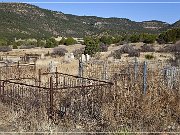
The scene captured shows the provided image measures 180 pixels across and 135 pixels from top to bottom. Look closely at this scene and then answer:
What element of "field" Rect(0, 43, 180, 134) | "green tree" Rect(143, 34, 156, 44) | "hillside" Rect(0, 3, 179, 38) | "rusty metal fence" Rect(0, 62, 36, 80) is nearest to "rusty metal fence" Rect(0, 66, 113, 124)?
"field" Rect(0, 43, 180, 134)

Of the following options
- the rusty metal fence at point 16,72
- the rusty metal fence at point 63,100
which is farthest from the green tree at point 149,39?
the rusty metal fence at point 63,100

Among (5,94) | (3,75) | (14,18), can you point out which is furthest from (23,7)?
(5,94)

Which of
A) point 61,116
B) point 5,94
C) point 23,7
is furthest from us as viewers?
point 23,7

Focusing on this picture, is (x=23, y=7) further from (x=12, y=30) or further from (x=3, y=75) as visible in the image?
(x=3, y=75)

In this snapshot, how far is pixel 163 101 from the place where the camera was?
393 inches

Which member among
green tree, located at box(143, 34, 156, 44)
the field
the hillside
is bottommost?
the field

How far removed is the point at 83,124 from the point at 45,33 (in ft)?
304

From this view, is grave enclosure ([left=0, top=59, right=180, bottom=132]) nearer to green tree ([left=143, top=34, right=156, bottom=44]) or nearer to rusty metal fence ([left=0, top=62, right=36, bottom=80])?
rusty metal fence ([left=0, top=62, right=36, bottom=80])

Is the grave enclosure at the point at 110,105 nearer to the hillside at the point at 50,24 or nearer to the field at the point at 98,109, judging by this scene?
the field at the point at 98,109

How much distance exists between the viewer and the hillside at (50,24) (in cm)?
9531

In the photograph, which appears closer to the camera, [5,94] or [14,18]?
[5,94]

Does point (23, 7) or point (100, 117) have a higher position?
point (23, 7)

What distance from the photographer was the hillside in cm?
9531

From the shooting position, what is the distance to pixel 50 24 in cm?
10394
